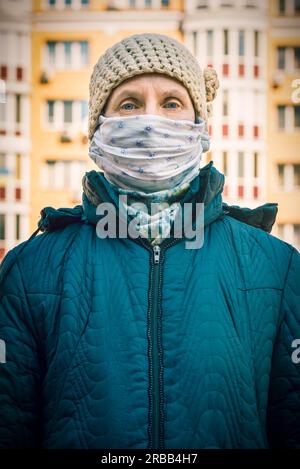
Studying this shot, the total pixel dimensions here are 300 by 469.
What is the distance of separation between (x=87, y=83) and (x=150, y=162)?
149 inches

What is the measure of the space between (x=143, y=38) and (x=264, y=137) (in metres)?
5.40

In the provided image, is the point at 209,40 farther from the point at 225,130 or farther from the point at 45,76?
the point at 45,76

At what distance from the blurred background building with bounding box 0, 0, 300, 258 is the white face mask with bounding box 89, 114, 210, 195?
3.06 ft

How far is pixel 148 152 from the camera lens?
6.74ft

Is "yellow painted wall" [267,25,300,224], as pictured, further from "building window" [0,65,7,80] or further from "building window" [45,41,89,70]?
"building window" [0,65,7,80]

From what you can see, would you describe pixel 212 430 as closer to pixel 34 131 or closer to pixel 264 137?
pixel 34 131

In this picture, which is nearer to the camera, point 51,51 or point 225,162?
point 51,51

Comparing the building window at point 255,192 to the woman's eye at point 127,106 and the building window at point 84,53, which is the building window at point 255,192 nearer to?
the building window at point 84,53

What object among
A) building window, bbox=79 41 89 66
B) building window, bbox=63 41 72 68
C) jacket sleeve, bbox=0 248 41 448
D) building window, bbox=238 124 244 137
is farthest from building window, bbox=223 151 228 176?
jacket sleeve, bbox=0 248 41 448

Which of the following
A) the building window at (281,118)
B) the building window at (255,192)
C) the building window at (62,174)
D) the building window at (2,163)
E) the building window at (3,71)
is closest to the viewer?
the building window at (3,71)

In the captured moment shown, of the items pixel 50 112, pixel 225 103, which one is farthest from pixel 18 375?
pixel 50 112

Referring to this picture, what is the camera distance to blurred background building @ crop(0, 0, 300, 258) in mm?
4262

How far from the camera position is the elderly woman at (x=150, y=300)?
1.83m

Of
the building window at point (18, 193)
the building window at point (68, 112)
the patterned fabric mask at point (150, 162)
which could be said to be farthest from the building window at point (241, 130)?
the patterned fabric mask at point (150, 162)
